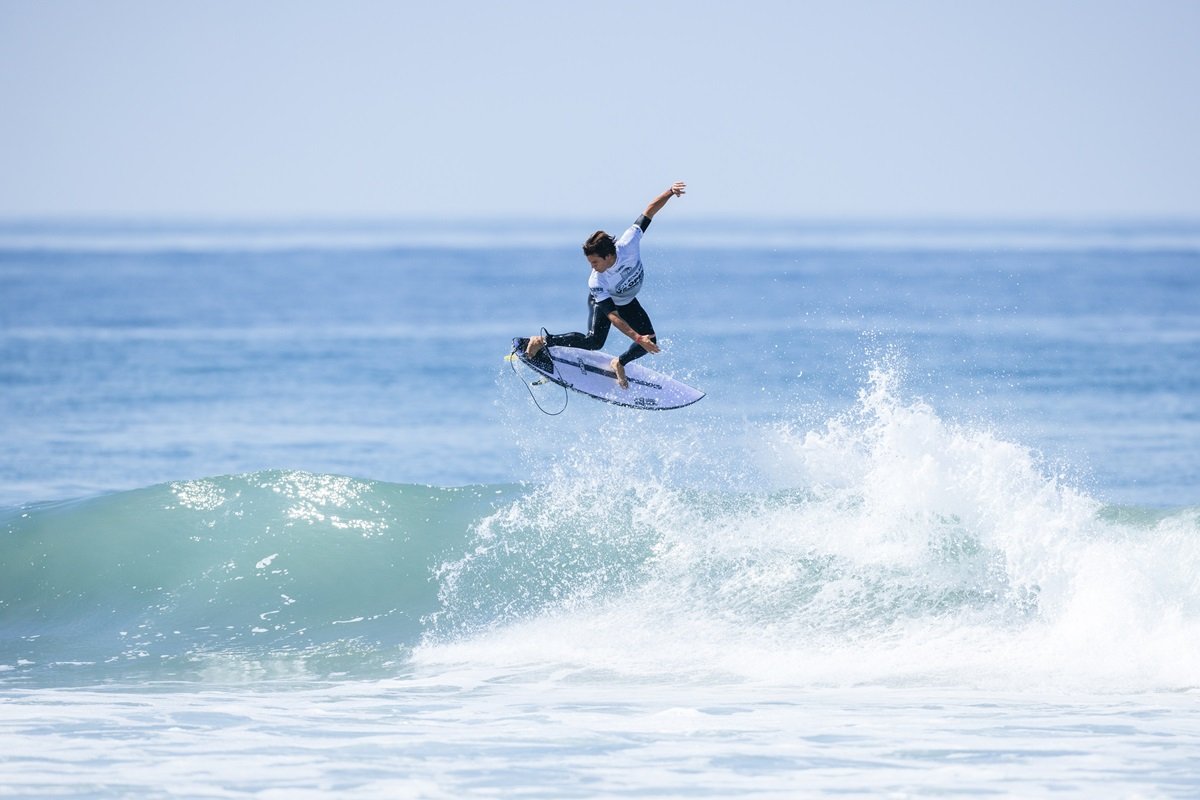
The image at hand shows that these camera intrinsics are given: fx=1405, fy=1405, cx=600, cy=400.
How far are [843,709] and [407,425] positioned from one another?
651 inches

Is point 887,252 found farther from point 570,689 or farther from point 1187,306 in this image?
point 570,689

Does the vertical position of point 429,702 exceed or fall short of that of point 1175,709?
it falls short

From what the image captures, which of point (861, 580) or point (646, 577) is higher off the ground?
point (861, 580)

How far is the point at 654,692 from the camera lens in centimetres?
1080

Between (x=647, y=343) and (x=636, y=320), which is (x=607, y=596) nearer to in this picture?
(x=647, y=343)

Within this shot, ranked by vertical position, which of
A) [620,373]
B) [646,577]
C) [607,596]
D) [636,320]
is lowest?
[607,596]

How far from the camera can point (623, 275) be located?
12414 mm

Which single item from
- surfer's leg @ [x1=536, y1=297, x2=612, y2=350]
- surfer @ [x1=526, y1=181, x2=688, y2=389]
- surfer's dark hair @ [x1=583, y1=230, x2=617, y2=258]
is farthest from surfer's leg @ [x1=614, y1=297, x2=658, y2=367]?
surfer's dark hair @ [x1=583, y1=230, x2=617, y2=258]

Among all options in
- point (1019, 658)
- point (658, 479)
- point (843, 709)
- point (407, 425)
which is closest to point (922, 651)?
point (1019, 658)

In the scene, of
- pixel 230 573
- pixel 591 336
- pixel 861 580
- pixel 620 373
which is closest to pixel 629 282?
pixel 591 336

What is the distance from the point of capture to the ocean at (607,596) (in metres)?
9.12

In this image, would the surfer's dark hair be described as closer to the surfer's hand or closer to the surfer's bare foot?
the surfer's hand

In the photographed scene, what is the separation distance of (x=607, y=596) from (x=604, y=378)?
2.14 metres

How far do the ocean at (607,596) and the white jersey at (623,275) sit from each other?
281 centimetres
